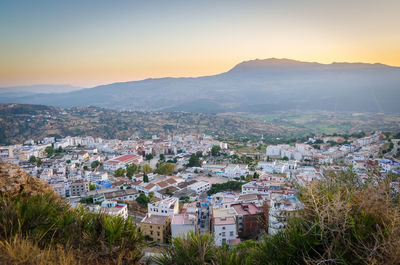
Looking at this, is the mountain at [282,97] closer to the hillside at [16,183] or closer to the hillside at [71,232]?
the hillside at [16,183]

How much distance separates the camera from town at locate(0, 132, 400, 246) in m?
9.03

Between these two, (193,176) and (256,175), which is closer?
(256,175)

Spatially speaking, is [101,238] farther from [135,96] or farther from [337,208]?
[135,96]

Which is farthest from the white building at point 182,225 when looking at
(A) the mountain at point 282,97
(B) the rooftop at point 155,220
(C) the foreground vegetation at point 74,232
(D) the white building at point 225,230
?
(A) the mountain at point 282,97

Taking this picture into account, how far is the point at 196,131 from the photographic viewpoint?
5538 cm

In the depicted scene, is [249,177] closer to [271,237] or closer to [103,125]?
[271,237]

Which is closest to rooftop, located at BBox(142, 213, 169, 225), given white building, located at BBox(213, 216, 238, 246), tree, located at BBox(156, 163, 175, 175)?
white building, located at BBox(213, 216, 238, 246)

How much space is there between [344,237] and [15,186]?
4631 mm

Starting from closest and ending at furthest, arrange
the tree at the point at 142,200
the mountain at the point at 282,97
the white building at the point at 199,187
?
the tree at the point at 142,200
the white building at the point at 199,187
the mountain at the point at 282,97

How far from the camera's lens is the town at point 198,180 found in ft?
29.6

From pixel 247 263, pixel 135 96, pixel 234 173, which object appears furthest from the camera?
pixel 135 96

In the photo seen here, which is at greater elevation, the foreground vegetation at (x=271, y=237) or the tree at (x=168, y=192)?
the foreground vegetation at (x=271, y=237)

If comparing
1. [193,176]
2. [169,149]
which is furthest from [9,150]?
[193,176]

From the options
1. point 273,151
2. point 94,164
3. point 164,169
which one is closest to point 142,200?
point 164,169
